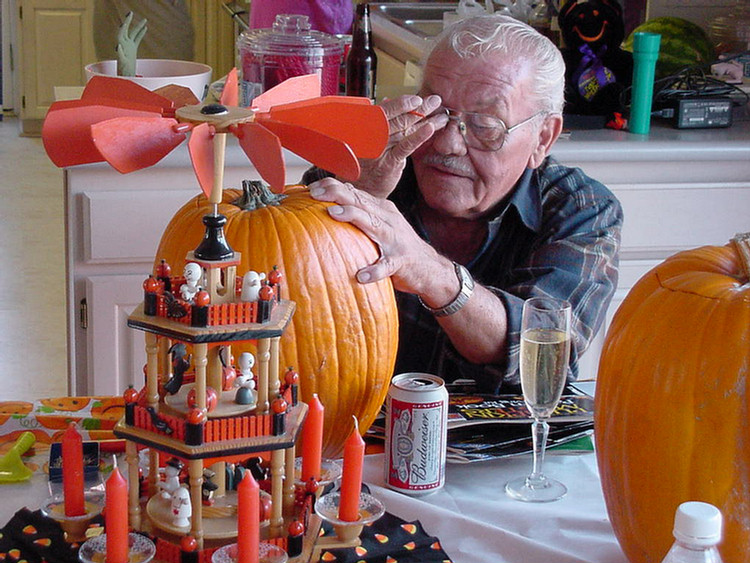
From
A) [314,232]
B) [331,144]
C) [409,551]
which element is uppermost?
[331,144]

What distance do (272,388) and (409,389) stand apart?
19cm

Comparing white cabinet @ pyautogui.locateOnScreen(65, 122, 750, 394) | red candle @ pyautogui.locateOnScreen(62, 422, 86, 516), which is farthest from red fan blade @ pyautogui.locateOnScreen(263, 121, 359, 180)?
white cabinet @ pyautogui.locateOnScreen(65, 122, 750, 394)

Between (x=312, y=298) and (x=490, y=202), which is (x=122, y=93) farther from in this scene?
(x=490, y=202)

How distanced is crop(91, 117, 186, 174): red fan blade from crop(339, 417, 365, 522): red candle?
0.30 meters

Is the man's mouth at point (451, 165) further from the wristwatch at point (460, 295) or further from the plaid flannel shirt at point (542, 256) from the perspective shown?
the wristwatch at point (460, 295)

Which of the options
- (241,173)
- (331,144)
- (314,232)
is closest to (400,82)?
(241,173)

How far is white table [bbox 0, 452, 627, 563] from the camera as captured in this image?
0.98 meters

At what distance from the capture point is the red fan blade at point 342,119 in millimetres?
884

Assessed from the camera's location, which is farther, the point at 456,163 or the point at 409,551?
the point at 456,163

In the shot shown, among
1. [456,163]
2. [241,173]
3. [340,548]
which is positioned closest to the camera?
[340,548]

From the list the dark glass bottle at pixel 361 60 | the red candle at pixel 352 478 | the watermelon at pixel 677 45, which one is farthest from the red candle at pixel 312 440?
the watermelon at pixel 677 45

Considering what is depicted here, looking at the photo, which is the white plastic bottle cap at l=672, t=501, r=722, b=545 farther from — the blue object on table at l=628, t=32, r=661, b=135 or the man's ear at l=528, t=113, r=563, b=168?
the blue object on table at l=628, t=32, r=661, b=135

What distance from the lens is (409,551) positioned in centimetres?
94

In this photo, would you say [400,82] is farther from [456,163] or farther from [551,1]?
[456,163]
